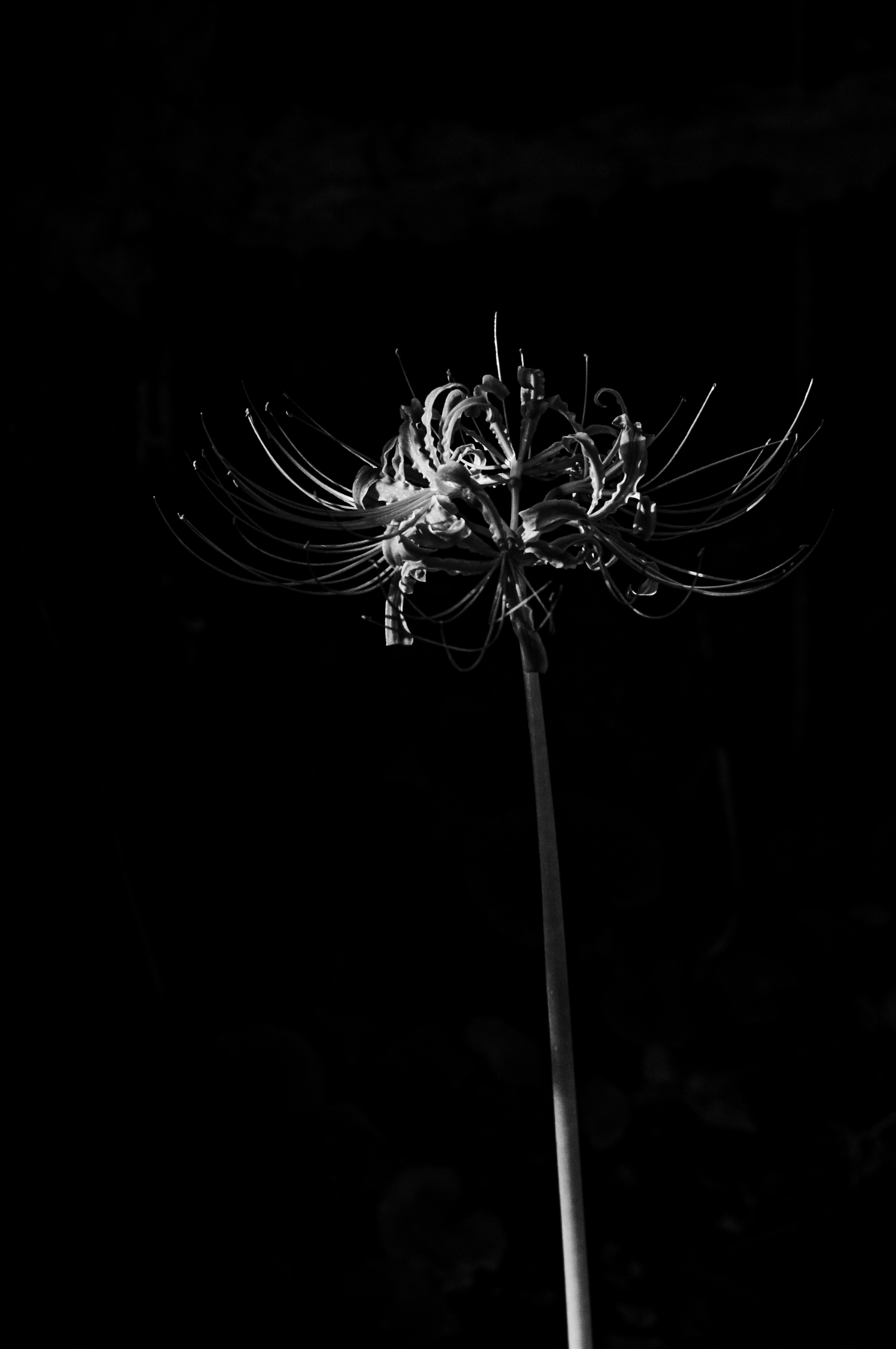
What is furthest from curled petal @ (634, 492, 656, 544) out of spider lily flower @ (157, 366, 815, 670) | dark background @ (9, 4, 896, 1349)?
dark background @ (9, 4, 896, 1349)

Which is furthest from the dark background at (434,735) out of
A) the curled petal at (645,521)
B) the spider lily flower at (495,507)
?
the curled petal at (645,521)

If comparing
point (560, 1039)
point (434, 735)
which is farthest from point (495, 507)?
point (434, 735)

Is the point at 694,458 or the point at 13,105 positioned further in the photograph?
the point at 694,458

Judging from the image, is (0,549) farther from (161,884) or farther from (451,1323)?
(451,1323)

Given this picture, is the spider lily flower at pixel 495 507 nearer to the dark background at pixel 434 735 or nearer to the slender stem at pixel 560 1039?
the slender stem at pixel 560 1039

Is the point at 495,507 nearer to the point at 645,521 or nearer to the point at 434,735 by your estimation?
the point at 645,521

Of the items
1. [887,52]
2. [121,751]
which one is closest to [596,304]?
[887,52]
